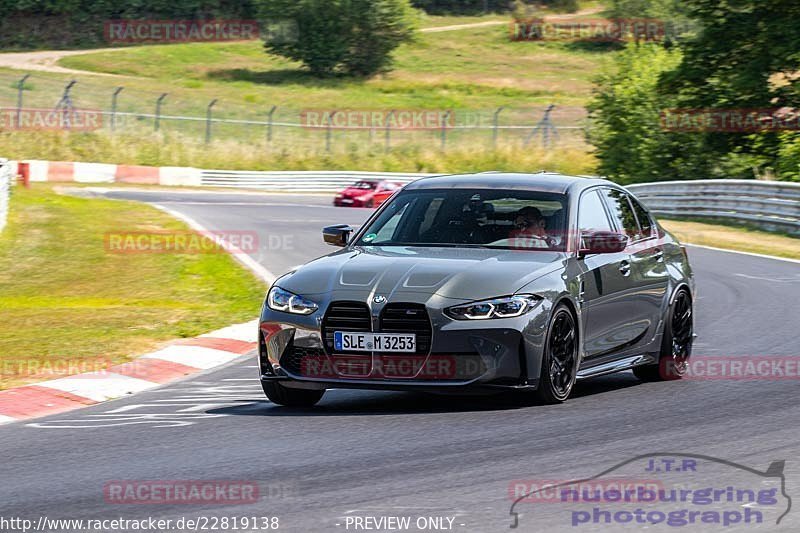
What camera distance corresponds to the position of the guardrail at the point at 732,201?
91.6 feet

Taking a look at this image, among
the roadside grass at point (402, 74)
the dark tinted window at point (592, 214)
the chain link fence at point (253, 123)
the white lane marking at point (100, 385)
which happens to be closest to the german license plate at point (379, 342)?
the dark tinted window at point (592, 214)

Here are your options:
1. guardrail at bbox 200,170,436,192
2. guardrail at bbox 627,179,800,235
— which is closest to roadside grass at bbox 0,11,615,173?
guardrail at bbox 200,170,436,192

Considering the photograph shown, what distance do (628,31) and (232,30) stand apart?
99.3 ft

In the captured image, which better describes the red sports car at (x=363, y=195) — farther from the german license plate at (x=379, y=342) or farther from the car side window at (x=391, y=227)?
the german license plate at (x=379, y=342)

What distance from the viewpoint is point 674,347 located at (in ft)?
32.5

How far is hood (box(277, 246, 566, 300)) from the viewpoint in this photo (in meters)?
7.89

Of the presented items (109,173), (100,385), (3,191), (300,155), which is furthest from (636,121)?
(100,385)

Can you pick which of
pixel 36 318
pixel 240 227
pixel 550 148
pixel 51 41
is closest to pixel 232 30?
pixel 51 41

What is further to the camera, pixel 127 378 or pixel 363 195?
pixel 363 195

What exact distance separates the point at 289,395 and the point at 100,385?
2.18 metres

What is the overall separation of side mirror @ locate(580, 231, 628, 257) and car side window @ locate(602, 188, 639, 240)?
0.83 metres

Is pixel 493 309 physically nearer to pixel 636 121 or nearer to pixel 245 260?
pixel 245 260

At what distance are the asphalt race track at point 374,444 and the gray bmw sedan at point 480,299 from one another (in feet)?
0.84

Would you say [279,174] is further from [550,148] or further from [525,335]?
[525,335]
